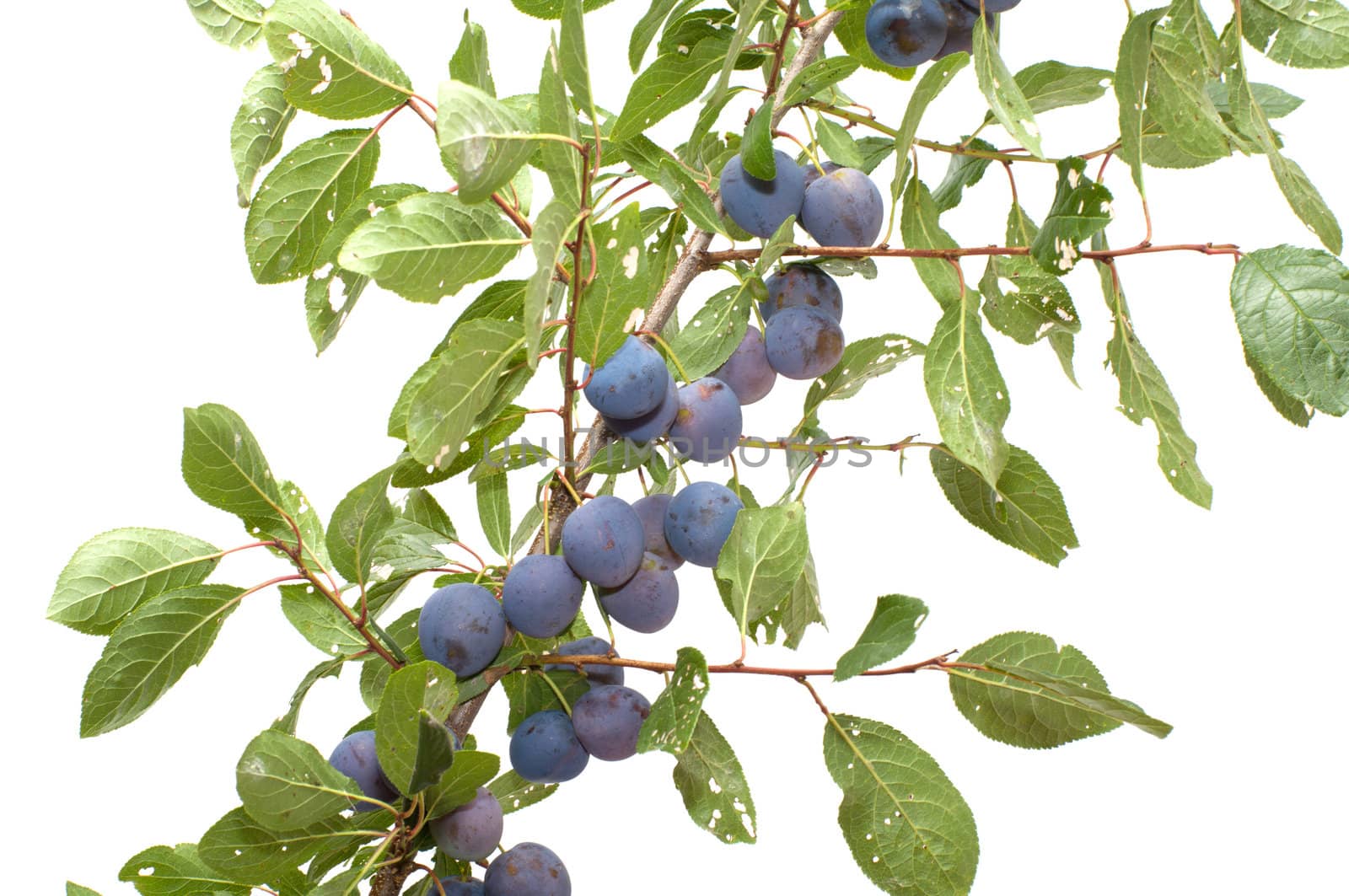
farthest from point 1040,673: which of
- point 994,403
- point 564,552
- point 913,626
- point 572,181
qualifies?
point 572,181

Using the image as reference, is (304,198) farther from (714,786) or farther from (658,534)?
(714,786)

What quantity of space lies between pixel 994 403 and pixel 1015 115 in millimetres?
198

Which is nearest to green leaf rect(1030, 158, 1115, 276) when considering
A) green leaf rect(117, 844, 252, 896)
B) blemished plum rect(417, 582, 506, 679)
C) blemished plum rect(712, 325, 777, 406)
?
blemished plum rect(712, 325, 777, 406)

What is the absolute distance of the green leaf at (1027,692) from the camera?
3.06ft

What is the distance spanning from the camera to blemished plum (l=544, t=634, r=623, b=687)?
1.02m

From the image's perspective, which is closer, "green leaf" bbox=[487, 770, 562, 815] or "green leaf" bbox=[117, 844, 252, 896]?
"green leaf" bbox=[117, 844, 252, 896]

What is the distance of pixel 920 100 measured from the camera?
2.92 feet

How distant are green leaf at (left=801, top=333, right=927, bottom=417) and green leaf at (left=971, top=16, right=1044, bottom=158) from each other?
294 millimetres

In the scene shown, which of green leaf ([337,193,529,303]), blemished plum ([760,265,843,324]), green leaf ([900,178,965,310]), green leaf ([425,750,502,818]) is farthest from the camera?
blemished plum ([760,265,843,324])

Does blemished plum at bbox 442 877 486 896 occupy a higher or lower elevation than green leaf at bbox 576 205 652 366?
lower

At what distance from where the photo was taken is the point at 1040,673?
0.92 m

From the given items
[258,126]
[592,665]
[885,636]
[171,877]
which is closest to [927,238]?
[885,636]

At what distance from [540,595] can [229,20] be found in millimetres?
526

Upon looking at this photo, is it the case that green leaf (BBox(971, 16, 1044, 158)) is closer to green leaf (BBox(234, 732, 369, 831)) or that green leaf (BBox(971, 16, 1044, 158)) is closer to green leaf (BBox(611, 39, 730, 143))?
green leaf (BBox(611, 39, 730, 143))
